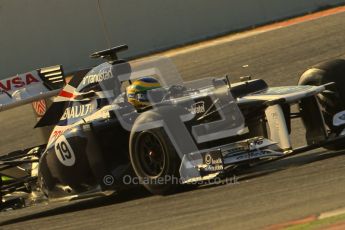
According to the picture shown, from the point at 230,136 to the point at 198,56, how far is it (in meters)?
10.2

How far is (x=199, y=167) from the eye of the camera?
7.95m

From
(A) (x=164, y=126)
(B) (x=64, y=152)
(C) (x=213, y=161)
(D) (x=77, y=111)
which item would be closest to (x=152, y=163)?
(A) (x=164, y=126)

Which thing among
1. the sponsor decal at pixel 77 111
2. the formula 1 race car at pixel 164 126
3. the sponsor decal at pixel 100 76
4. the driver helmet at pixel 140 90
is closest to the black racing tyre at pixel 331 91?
the formula 1 race car at pixel 164 126

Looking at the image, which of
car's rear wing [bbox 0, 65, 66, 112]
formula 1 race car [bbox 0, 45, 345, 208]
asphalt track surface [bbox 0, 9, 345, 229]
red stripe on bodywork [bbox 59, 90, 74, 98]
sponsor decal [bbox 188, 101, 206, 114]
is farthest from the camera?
car's rear wing [bbox 0, 65, 66, 112]

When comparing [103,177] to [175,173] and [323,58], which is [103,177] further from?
[323,58]

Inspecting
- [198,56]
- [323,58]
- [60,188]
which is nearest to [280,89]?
[60,188]

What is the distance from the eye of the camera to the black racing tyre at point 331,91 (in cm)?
852

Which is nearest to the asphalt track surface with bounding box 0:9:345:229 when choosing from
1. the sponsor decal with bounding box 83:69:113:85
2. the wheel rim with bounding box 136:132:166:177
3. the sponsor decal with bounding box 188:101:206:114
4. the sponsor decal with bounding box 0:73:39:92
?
the wheel rim with bounding box 136:132:166:177

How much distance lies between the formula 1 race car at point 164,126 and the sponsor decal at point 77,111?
0.01 m

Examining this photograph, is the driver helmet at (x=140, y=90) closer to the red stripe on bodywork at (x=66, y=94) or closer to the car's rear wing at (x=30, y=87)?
the red stripe on bodywork at (x=66, y=94)

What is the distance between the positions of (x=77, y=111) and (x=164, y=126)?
149 cm

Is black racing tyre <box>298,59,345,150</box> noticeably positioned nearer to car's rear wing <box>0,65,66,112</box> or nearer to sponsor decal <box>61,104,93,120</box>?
sponsor decal <box>61,104,93,120</box>

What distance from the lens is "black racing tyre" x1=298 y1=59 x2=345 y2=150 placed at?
28.0 ft

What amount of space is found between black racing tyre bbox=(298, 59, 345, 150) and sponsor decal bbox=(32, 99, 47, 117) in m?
3.06
